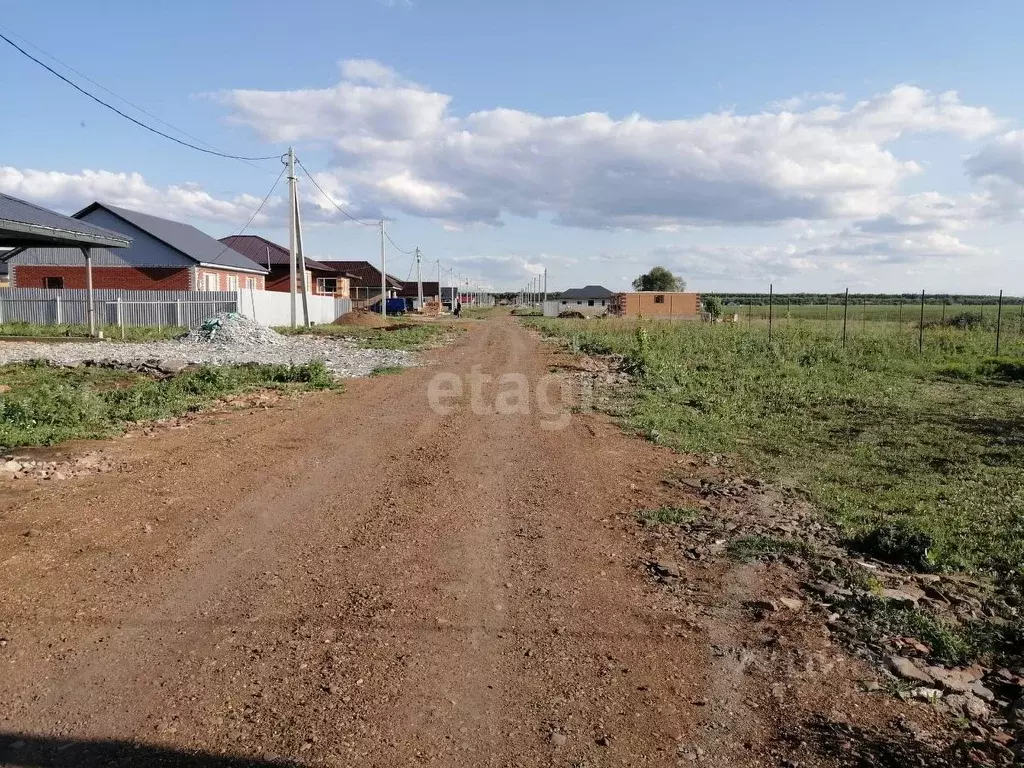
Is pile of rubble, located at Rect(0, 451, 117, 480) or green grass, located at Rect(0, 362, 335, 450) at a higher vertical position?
green grass, located at Rect(0, 362, 335, 450)

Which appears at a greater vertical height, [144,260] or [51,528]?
[144,260]

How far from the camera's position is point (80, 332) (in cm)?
2778

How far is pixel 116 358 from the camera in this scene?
17.7 m

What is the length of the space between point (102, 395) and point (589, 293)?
10398 centimetres

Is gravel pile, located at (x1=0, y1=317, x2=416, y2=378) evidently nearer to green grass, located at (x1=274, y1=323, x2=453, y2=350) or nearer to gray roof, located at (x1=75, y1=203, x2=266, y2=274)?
green grass, located at (x1=274, y1=323, x2=453, y2=350)

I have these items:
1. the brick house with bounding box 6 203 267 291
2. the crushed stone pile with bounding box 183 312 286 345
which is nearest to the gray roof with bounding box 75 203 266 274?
the brick house with bounding box 6 203 267 291

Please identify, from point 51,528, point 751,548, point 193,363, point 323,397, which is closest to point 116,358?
point 193,363

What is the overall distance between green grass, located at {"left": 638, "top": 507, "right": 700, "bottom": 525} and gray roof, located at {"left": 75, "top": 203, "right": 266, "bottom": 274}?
118 ft

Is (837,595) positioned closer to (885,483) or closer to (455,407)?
(885,483)

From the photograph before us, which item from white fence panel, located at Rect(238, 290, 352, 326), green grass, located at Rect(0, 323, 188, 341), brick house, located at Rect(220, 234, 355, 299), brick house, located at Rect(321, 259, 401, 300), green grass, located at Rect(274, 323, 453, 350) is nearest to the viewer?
green grass, located at Rect(274, 323, 453, 350)

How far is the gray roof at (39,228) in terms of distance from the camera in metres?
17.2

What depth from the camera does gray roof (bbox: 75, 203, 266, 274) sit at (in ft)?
122

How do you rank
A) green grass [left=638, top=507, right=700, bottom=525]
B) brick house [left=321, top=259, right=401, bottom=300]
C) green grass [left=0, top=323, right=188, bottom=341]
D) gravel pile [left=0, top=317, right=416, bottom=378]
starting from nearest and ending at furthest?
green grass [left=638, top=507, right=700, bottom=525] < gravel pile [left=0, top=317, right=416, bottom=378] < green grass [left=0, top=323, right=188, bottom=341] < brick house [left=321, top=259, right=401, bottom=300]

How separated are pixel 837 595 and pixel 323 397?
31.0ft
